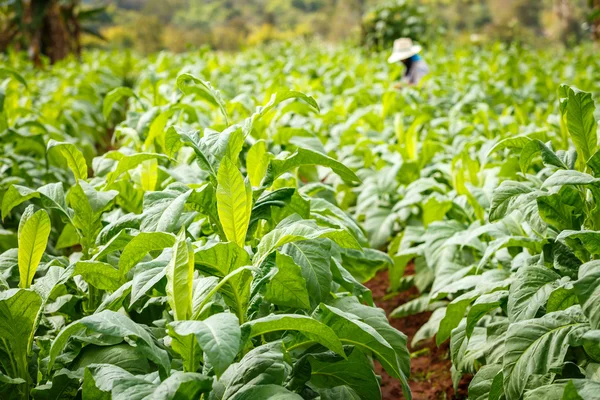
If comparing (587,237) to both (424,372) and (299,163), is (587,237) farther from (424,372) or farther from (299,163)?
(424,372)

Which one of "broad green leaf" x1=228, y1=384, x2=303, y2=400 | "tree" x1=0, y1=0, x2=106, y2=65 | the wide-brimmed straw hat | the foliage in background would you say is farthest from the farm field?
"tree" x1=0, y1=0, x2=106, y2=65

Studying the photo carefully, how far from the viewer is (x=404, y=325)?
11.4 ft

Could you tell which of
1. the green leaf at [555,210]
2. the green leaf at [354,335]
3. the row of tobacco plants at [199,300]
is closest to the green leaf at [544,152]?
the green leaf at [555,210]

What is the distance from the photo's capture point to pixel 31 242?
194 centimetres

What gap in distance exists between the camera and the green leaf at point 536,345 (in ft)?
5.82

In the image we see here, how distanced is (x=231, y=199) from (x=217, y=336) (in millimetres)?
586

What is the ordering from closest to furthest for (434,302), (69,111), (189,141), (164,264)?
(164,264), (189,141), (434,302), (69,111)

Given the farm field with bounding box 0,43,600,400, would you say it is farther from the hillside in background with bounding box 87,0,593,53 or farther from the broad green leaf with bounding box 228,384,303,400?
the hillside in background with bounding box 87,0,593,53

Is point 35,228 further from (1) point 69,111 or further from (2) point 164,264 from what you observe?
(1) point 69,111

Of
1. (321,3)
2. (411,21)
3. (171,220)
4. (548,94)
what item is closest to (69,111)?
(171,220)

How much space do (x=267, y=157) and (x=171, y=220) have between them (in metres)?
0.60

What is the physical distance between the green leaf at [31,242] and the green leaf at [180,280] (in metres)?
0.56

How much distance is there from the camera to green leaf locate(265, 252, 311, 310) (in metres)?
1.83

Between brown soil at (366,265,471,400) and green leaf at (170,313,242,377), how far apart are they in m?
1.35
